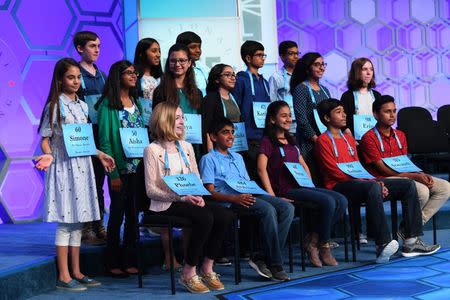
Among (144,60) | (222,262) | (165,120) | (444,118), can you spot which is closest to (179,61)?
(144,60)

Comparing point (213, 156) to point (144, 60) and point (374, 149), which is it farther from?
point (374, 149)

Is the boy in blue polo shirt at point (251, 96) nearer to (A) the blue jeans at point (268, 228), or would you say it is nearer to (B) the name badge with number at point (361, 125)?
(A) the blue jeans at point (268, 228)

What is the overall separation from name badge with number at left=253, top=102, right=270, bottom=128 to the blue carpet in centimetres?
110

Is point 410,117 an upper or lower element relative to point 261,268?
upper

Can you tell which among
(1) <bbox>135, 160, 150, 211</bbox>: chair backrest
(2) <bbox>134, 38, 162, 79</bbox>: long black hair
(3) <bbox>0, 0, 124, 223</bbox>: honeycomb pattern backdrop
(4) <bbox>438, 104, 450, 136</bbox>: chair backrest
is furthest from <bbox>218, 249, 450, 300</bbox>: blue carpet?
(4) <bbox>438, 104, 450, 136</bbox>: chair backrest

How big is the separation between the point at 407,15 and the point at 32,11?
15.3 feet

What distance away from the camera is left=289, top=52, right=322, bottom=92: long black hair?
5.18 meters

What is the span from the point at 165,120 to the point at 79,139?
50 cm

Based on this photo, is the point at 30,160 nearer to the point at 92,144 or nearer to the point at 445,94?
the point at 92,144

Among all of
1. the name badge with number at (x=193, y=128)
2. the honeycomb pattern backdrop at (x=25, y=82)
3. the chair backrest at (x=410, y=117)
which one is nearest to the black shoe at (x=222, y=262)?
the name badge with number at (x=193, y=128)

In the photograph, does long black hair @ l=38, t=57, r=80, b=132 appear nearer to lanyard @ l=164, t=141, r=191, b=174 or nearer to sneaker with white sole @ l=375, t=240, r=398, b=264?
lanyard @ l=164, t=141, r=191, b=174

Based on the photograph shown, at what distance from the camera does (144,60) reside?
4738 mm

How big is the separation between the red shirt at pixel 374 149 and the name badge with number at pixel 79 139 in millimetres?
1994

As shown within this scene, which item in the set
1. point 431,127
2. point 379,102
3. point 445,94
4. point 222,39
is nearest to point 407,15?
point 445,94
